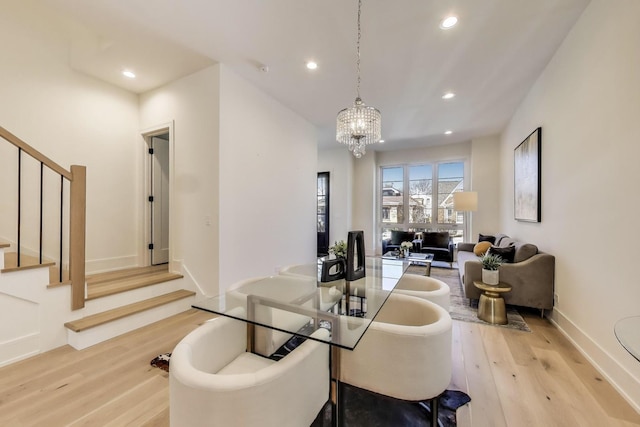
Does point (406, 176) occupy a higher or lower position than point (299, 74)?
lower

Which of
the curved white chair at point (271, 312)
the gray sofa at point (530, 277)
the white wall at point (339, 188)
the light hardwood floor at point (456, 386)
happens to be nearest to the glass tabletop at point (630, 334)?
the light hardwood floor at point (456, 386)

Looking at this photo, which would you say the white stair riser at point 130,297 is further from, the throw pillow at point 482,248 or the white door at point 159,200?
the throw pillow at point 482,248

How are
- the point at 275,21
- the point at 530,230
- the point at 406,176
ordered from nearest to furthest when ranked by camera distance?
the point at 275,21, the point at 530,230, the point at 406,176

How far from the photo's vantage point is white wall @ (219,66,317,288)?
330 centimetres

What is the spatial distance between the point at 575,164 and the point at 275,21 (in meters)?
3.15

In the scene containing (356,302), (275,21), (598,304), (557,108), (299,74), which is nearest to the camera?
(356,302)

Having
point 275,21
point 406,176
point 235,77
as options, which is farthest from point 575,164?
point 406,176

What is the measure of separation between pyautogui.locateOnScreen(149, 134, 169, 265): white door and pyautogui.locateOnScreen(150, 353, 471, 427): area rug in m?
3.09

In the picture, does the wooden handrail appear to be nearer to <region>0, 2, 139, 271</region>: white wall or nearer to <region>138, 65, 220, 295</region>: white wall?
<region>0, 2, 139, 271</region>: white wall

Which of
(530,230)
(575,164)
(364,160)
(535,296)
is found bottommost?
(535,296)

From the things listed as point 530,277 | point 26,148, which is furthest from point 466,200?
point 26,148

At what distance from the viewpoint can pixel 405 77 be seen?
3402mm

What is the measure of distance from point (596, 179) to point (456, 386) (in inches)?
80.0

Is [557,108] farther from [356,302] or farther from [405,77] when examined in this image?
[356,302]
